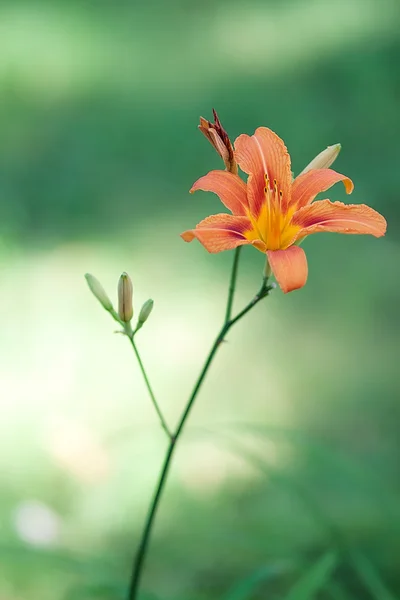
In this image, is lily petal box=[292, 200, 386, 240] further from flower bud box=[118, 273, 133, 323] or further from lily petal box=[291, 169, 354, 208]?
flower bud box=[118, 273, 133, 323]

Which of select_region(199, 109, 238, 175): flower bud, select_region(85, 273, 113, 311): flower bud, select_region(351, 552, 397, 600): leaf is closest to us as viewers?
select_region(199, 109, 238, 175): flower bud

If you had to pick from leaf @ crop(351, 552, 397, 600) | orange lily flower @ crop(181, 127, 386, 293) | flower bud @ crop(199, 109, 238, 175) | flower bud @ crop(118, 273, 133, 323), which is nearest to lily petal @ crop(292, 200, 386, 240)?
orange lily flower @ crop(181, 127, 386, 293)

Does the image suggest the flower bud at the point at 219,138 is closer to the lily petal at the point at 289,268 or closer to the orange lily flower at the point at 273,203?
the orange lily flower at the point at 273,203

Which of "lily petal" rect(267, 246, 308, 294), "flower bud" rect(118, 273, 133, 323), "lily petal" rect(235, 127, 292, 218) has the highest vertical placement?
"lily petal" rect(235, 127, 292, 218)

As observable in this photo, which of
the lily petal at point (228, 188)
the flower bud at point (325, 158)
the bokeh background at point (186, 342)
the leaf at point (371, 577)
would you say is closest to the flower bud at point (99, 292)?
the lily petal at point (228, 188)

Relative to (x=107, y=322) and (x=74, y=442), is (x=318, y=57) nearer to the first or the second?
(x=107, y=322)

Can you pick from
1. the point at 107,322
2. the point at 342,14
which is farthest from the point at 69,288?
the point at 342,14
